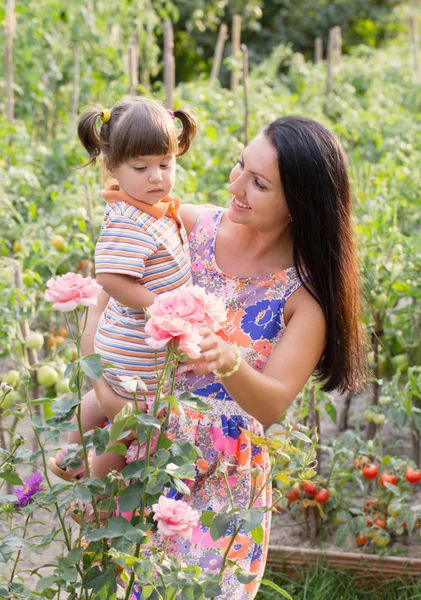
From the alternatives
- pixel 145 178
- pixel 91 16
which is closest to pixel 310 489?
pixel 145 178

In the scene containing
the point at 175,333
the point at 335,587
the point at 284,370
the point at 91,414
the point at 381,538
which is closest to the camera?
the point at 175,333

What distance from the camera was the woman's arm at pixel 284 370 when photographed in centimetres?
147

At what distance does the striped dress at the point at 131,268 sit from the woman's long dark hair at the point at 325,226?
0.82 feet

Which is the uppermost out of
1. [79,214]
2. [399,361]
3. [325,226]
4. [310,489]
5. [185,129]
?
[185,129]

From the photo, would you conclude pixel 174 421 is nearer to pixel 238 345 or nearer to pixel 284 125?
pixel 238 345

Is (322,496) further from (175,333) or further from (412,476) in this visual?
(175,333)

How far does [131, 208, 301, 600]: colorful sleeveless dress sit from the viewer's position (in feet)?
5.64

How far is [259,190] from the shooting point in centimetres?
163

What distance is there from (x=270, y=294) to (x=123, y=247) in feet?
0.98

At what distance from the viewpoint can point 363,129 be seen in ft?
16.9

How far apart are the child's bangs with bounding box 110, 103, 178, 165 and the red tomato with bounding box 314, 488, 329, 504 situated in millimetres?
1231

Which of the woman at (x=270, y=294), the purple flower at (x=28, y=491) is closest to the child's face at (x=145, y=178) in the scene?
the woman at (x=270, y=294)

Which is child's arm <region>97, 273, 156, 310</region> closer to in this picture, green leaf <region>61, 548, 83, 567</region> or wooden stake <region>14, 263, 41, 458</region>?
green leaf <region>61, 548, 83, 567</region>

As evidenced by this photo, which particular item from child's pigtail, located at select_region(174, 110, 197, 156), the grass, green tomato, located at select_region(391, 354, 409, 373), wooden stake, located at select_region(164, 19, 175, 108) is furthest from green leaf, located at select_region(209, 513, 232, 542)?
wooden stake, located at select_region(164, 19, 175, 108)
